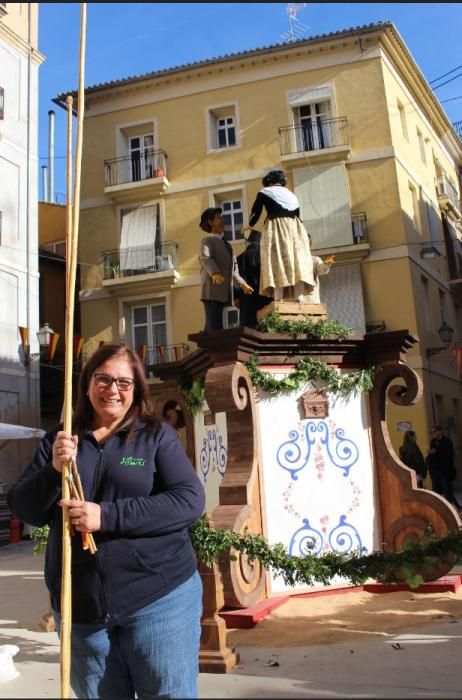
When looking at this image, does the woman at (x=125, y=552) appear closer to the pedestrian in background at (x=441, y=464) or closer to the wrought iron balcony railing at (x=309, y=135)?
the pedestrian in background at (x=441, y=464)

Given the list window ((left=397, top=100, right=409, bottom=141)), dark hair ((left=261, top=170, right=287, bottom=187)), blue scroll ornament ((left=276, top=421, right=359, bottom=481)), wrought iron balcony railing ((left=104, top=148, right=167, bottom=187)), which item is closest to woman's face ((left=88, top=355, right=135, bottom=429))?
blue scroll ornament ((left=276, top=421, right=359, bottom=481))

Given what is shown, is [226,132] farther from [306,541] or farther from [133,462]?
[133,462]

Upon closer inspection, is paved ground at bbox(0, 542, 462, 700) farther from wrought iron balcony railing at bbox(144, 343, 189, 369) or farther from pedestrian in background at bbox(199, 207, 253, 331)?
wrought iron balcony railing at bbox(144, 343, 189, 369)

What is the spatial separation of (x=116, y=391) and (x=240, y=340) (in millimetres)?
3515

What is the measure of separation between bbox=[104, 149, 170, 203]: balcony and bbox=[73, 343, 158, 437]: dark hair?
76.0 ft

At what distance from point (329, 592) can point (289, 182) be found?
1968 cm

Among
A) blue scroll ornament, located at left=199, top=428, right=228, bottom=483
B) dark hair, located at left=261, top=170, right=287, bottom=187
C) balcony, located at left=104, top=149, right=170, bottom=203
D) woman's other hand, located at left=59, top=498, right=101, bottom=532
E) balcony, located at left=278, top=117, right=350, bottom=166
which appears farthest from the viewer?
balcony, located at left=104, top=149, right=170, bottom=203

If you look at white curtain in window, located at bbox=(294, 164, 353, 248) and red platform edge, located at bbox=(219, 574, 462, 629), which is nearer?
red platform edge, located at bbox=(219, 574, 462, 629)

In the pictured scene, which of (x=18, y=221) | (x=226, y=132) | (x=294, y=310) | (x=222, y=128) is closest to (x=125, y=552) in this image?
(x=294, y=310)

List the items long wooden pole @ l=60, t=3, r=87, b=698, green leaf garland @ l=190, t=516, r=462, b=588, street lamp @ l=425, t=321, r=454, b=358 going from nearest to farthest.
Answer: long wooden pole @ l=60, t=3, r=87, b=698, green leaf garland @ l=190, t=516, r=462, b=588, street lamp @ l=425, t=321, r=454, b=358

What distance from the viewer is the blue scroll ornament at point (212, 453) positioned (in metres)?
6.61

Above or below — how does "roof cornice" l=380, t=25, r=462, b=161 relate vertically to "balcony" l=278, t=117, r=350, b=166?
above

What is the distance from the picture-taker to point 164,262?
24.9 m

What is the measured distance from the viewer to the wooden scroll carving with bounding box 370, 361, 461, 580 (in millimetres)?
6312
